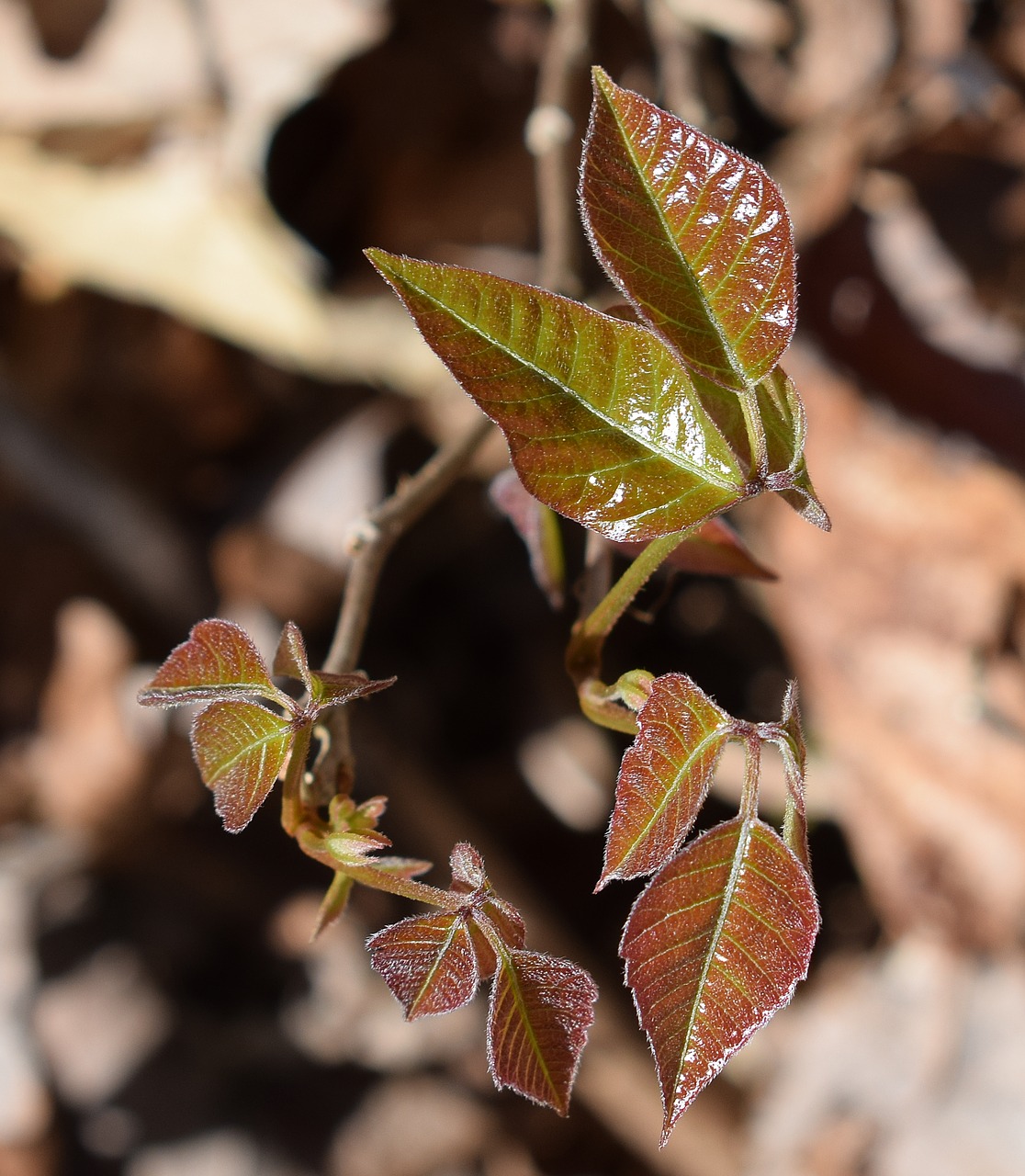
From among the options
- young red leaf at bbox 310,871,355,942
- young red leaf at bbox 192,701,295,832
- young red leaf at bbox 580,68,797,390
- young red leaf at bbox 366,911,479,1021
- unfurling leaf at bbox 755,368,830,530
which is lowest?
young red leaf at bbox 310,871,355,942

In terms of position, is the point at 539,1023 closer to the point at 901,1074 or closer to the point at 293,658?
the point at 293,658

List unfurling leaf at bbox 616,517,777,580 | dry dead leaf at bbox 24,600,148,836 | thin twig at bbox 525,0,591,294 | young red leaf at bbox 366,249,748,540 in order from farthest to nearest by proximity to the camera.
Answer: dry dead leaf at bbox 24,600,148,836 < thin twig at bbox 525,0,591,294 < unfurling leaf at bbox 616,517,777,580 < young red leaf at bbox 366,249,748,540

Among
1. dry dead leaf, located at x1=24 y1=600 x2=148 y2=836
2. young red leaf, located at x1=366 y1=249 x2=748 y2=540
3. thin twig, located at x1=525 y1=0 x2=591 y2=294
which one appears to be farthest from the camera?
dry dead leaf, located at x1=24 y1=600 x2=148 y2=836

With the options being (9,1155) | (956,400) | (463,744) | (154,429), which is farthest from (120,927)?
(956,400)

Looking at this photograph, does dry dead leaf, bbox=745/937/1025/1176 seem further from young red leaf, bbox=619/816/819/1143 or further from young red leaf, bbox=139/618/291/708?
young red leaf, bbox=139/618/291/708

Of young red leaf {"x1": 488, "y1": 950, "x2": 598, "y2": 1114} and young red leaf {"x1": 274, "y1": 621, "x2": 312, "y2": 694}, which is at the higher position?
young red leaf {"x1": 274, "y1": 621, "x2": 312, "y2": 694}

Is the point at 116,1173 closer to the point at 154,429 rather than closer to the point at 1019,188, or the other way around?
the point at 154,429

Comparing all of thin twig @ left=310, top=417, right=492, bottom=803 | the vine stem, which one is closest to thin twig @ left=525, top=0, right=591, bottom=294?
thin twig @ left=310, top=417, right=492, bottom=803
